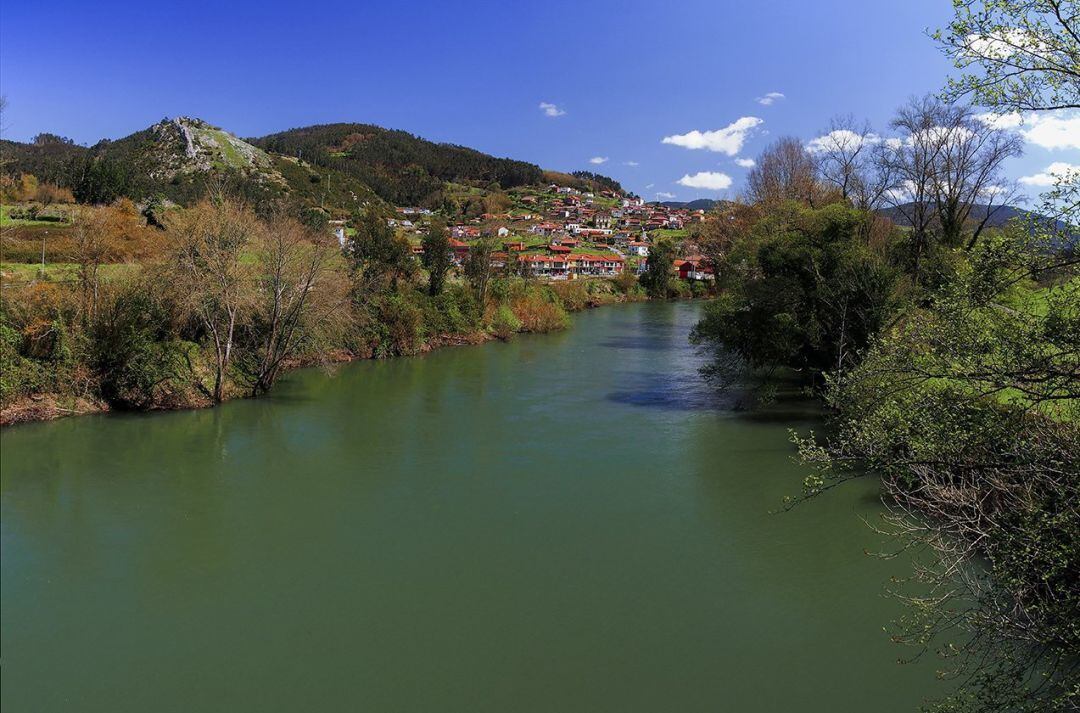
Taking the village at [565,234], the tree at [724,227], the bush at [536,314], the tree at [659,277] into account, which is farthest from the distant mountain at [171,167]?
the tree at [659,277]

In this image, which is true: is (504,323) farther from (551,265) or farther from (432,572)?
(551,265)

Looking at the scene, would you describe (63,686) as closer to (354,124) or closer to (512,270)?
(512,270)

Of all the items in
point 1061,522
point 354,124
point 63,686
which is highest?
point 354,124

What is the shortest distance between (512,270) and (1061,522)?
36.5 meters

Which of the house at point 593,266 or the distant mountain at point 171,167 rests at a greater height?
the distant mountain at point 171,167

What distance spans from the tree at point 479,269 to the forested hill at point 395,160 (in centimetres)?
6570

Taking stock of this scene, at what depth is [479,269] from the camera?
32.6m

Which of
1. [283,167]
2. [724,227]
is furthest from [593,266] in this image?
[283,167]

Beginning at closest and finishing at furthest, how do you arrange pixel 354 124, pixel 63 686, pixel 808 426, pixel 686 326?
pixel 63 686 → pixel 808 426 → pixel 686 326 → pixel 354 124

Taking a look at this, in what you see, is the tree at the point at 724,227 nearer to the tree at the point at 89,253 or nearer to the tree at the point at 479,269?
the tree at the point at 479,269

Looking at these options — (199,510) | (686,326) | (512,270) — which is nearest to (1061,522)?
(199,510)

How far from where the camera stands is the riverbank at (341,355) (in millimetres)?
14797

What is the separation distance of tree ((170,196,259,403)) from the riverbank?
1.04m

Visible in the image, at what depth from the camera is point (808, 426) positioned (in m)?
16.9
